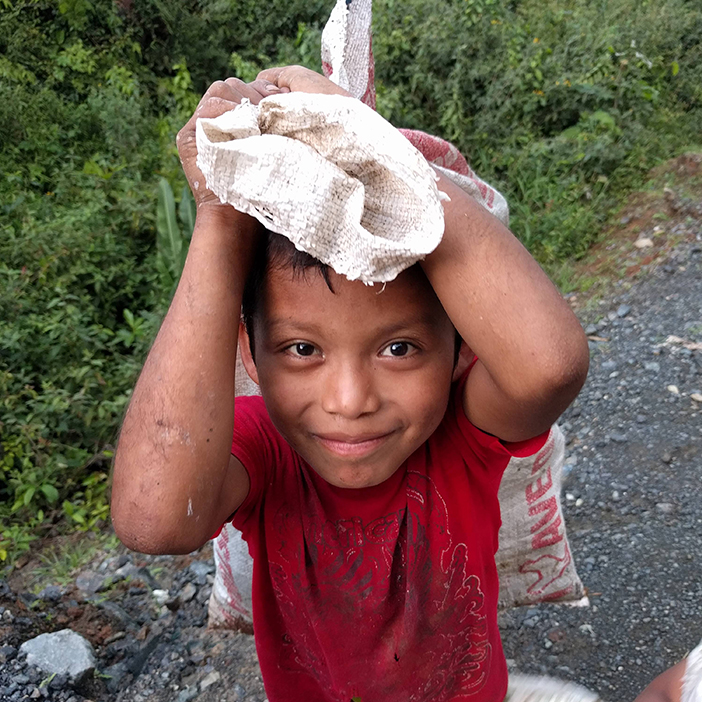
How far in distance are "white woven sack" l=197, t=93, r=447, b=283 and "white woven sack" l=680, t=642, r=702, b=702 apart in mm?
659

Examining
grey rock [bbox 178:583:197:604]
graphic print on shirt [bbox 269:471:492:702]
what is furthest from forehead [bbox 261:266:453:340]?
grey rock [bbox 178:583:197:604]

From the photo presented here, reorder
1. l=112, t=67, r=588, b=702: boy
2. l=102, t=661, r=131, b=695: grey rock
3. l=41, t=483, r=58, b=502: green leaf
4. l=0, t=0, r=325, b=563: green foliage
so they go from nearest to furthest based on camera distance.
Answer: l=112, t=67, r=588, b=702: boy → l=102, t=661, r=131, b=695: grey rock → l=41, t=483, r=58, b=502: green leaf → l=0, t=0, r=325, b=563: green foliage

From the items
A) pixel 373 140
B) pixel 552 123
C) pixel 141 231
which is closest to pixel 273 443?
pixel 373 140

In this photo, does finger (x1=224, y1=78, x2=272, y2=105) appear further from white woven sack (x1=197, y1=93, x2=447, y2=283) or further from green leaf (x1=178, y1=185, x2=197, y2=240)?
green leaf (x1=178, y1=185, x2=197, y2=240)

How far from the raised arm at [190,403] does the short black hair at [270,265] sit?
0.04 metres

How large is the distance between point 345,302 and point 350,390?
4.9 inches

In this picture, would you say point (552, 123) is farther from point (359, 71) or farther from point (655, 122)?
point (359, 71)

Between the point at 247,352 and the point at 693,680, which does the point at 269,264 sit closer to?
the point at 247,352

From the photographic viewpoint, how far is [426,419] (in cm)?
112

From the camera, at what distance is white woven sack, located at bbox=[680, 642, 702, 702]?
945mm

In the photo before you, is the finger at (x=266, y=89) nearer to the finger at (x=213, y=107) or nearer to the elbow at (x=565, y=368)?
the finger at (x=213, y=107)

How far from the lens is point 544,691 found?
1.41 metres

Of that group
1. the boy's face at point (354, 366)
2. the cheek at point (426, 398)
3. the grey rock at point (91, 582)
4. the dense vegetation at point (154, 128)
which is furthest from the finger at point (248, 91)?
the dense vegetation at point (154, 128)

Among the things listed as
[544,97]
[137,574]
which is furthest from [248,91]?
[544,97]
